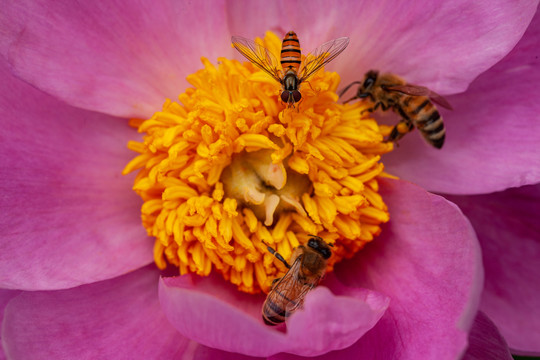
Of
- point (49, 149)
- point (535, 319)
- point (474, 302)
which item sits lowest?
point (535, 319)

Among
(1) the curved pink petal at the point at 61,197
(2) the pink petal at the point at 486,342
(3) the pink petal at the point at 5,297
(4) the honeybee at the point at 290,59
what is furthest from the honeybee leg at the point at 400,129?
(3) the pink petal at the point at 5,297

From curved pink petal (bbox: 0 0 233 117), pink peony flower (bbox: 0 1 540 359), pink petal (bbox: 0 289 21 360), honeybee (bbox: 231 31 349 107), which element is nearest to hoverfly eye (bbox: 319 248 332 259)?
pink peony flower (bbox: 0 1 540 359)

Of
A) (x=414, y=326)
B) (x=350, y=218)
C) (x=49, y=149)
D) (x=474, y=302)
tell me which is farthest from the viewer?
(x=49, y=149)

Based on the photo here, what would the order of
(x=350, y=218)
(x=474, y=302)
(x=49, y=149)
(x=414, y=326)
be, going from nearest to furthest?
(x=474, y=302), (x=414, y=326), (x=350, y=218), (x=49, y=149)

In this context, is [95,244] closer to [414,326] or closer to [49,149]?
[49,149]

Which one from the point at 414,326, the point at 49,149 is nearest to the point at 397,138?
the point at 414,326

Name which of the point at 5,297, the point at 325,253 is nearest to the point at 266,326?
the point at 325,253

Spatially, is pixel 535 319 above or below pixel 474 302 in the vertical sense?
below
